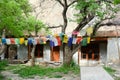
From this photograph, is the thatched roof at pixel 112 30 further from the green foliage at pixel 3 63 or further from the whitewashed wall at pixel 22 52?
the green foliage at pixel 3 63

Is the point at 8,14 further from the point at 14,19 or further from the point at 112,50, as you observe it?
the point at 112,50

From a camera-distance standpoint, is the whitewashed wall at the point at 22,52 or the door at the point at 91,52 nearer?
the door at the point at 91,52

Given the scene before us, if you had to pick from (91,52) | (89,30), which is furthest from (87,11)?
(91,52)

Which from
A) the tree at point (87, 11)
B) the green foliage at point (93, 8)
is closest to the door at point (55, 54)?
the tree at point (87, 11)

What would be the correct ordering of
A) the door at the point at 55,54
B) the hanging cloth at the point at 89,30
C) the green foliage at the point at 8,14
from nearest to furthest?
the green foliage at the point at 8,14 < the hanging cloth at the point at 89,30 < the door at the point at 55,54

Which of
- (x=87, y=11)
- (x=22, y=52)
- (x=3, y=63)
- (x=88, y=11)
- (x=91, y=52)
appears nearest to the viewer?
(x=88, y=11)

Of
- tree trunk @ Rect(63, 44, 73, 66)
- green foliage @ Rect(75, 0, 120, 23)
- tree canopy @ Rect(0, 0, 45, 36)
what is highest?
green foliage @ Rect(75, 0, 120, 23)

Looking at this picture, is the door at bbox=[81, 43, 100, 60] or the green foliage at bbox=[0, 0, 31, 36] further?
the door at bbox=[81, 43, 100, 60]

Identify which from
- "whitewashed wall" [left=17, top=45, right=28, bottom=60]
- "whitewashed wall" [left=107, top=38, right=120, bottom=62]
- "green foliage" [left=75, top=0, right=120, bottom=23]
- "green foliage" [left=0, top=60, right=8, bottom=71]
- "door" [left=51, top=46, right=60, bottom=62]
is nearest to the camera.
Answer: "green foliage" [left=75, top=0, right=120, bottom=23]

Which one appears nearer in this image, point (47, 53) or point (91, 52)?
point (91, 52)

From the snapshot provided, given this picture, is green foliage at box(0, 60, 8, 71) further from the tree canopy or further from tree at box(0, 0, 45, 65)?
the tree canopy

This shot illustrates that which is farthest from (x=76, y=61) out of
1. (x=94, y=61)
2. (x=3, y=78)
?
(x=3, y=78)

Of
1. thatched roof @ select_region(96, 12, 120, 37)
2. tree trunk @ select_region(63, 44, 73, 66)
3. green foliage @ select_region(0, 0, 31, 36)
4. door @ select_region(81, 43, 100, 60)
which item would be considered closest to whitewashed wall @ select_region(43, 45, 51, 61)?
door @ select_region(81, 43, 100, 60)

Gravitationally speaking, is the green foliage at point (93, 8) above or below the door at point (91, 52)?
above
